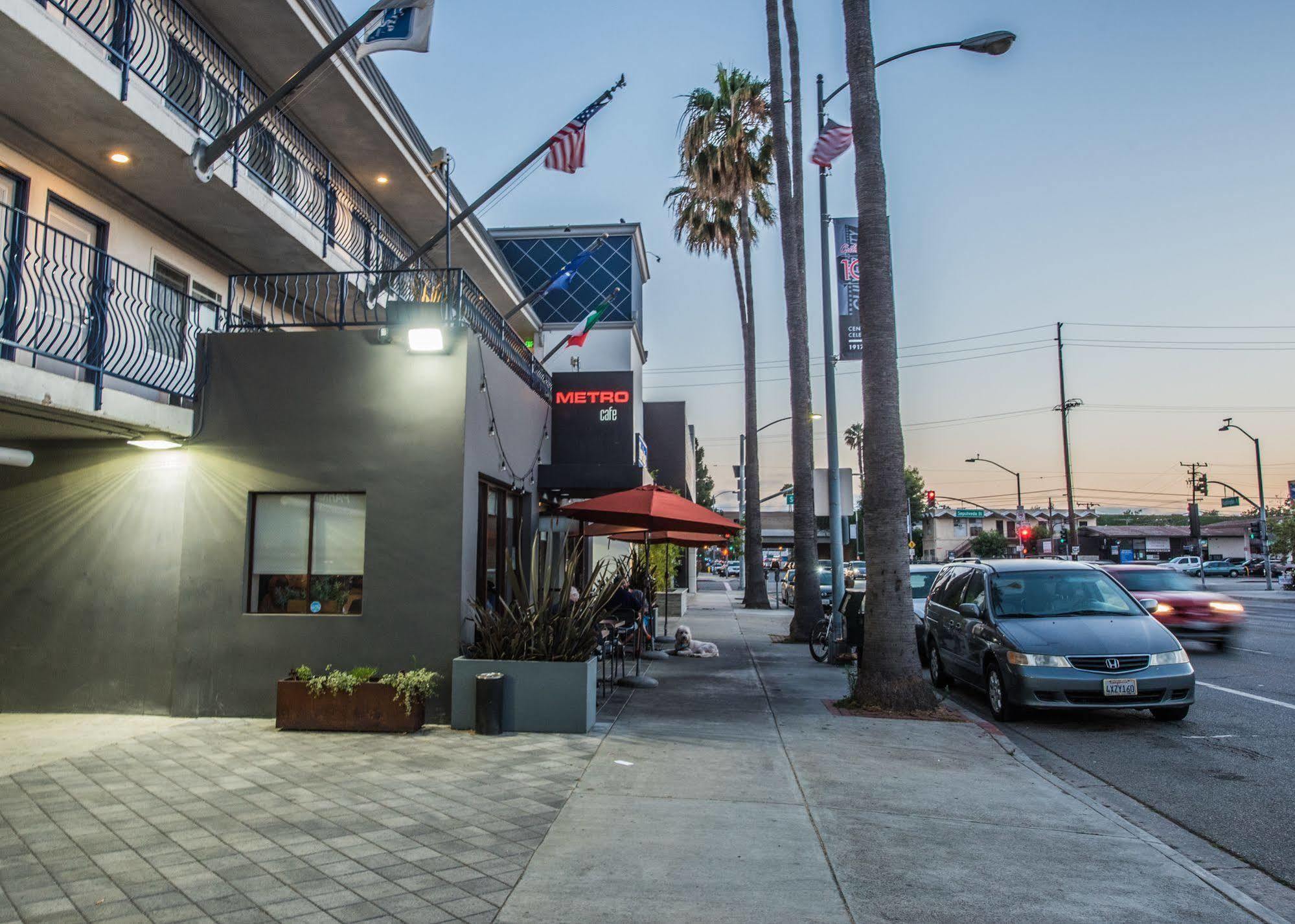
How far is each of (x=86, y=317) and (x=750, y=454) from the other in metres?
21.4

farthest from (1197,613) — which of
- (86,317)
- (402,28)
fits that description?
(86,317)

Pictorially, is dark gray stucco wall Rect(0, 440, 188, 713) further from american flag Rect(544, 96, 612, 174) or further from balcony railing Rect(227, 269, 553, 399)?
american flag Rect(544, 96, 612, 174)

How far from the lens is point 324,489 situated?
9211mm

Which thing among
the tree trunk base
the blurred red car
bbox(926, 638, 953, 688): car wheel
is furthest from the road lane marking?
the tree trunk base

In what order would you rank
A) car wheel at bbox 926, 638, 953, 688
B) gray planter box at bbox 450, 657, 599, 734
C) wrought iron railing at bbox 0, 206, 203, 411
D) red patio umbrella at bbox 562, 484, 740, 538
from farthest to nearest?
1. car wheel at bbox 926, 638, 953, 688
2. red patio umbrella at bbox 562, 484, 740, 538
3. gray planter box at bbox 450, 657, 599, 734
4. wrought iron railing at bbox 0, 206, 203, 411

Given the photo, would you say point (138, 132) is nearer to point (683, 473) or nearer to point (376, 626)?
point (376, 626)

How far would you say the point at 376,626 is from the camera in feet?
29.1

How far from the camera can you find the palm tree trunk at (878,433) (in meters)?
9.64

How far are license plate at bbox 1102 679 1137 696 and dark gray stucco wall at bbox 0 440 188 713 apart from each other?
31.5 ft

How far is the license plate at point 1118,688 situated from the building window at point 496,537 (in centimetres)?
629

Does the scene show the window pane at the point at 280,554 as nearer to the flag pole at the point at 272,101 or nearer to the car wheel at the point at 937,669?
the flag pole at the point at 272,101

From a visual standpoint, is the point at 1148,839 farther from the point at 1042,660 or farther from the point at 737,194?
the point at 737,194

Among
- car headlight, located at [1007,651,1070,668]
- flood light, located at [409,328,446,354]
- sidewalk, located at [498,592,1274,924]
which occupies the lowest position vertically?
sidewalk, located at [498,592,1274,924]

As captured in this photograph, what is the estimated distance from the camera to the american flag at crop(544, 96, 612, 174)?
12477mm
